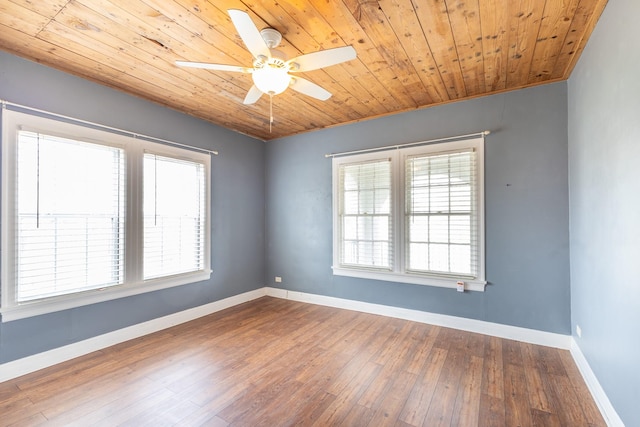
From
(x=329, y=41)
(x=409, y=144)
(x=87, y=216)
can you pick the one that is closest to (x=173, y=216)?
(x=87, y=216)

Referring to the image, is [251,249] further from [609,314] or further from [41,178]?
[609,314]

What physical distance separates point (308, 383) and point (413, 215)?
2.33 meters

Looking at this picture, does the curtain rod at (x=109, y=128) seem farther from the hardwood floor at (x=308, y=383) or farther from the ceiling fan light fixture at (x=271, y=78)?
the hardwood floor at (x=308, y=383)

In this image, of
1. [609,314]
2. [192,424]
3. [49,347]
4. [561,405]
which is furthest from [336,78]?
[49,347]

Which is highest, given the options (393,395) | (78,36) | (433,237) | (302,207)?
(78,36)

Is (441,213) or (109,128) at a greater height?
(109,128)

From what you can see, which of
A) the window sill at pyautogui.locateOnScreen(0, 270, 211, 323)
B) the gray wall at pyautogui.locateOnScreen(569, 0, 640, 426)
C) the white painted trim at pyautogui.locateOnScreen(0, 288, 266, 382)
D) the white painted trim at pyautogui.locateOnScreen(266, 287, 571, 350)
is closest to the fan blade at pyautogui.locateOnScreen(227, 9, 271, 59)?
the gray wall at pyautogui.locateOnScreen(569, 0, 640, 426)

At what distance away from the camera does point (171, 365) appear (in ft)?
8.43

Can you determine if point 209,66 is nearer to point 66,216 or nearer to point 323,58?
point 323,58

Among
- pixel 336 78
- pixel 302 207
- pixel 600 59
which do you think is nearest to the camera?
pixel 600 59

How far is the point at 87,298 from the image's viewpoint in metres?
2.77

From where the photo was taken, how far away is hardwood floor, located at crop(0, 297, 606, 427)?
75.0 inches

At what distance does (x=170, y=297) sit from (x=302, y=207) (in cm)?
228

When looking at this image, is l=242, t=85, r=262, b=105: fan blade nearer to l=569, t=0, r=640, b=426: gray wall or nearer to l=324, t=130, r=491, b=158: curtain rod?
l=324, t=130, r=491, b=158: curtain rod
